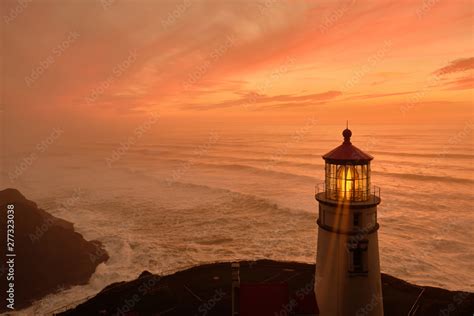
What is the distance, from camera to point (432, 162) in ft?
209

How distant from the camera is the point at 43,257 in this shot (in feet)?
76.3

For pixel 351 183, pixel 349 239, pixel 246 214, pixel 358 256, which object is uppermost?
pixel 351 183

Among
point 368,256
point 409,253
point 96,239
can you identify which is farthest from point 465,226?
point 96,239

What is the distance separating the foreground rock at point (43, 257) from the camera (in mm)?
20453

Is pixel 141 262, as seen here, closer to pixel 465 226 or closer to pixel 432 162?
pixel 465 226

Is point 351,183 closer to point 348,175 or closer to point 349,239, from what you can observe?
point 348,175

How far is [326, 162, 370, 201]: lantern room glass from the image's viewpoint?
377 inches

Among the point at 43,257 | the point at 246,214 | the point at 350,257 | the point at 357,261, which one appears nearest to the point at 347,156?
the point at 350,257

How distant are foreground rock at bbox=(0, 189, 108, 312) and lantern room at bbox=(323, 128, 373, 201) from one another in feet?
60.3

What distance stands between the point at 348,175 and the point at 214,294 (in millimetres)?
8497

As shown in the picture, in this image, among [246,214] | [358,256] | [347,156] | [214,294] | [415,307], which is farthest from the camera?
[246,214]

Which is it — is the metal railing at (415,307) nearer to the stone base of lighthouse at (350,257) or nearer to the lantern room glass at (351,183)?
the stone base of lighthouse at (350,257)

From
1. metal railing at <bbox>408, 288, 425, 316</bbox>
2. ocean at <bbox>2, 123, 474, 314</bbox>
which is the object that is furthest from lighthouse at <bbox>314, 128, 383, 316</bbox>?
ocean at <bbox>2, 123, 474, 314</bbox>

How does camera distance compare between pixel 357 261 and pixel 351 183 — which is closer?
pixel 357 261
